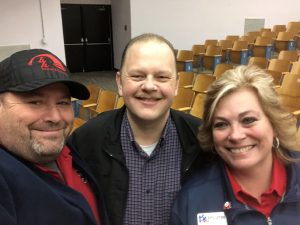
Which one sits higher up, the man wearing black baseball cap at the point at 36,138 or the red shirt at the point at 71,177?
the man wearing black baseball cap at the point at 36,138

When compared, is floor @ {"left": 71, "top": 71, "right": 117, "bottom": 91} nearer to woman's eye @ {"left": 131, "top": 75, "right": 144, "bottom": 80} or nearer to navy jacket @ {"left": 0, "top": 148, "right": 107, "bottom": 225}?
woman's eye @ {"left": 131, "top": 75, "right": 144, "bottom": 80}

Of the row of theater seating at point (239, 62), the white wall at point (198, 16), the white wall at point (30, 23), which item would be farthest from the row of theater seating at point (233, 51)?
the white wall at point (30, 23)

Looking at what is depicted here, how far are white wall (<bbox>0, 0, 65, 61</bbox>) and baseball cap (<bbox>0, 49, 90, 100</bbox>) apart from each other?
18.4 feet

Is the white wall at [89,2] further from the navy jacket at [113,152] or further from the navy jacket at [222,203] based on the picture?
the navy jacket at [222,203]

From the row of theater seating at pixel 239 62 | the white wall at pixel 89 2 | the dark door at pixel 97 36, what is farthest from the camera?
the dark door at pixel 97 36

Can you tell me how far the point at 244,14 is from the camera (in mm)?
9953

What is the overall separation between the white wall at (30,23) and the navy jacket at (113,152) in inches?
210

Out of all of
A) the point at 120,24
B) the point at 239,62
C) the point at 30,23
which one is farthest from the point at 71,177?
the point at 120,24

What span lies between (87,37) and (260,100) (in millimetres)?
8812

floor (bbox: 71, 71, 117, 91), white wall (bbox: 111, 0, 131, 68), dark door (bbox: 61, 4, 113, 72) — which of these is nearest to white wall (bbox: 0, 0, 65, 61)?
floor (bbox: 71, 71, 117, 91)

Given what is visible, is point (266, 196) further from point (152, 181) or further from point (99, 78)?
point (99, 78)

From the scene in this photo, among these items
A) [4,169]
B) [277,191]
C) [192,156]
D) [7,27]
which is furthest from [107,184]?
[7,27]

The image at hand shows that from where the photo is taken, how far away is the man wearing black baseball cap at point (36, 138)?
89 cm

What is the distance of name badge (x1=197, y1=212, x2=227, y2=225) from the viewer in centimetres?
118
